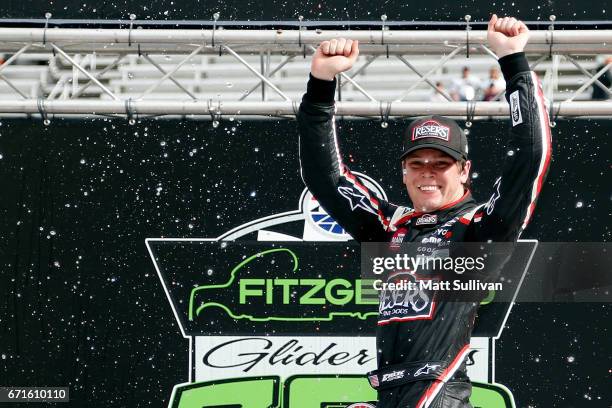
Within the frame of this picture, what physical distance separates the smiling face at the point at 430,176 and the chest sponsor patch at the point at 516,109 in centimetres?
31

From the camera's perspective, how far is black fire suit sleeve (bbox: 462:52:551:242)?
2484 mm

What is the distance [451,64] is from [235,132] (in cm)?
480

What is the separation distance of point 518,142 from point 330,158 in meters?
0.56

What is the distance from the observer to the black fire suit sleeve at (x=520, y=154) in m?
2.48

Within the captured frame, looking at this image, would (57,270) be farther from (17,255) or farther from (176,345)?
(176,345)

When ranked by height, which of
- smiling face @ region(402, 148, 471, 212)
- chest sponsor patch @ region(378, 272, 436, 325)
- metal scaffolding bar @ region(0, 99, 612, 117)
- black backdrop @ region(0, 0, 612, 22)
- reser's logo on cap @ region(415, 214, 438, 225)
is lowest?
chest sponsor patch @ region(378, 272, 436, 325)

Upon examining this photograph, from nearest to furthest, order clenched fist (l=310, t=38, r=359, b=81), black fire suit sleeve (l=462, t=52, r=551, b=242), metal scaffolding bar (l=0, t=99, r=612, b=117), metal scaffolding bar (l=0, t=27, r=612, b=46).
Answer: black fire suit sleeve (l=462, t=52, r=551, b=242) < clenched fist (l=310, t=38, r=359, b=81) < metal scaffolding bar (l=0, t=27, r=612, b=46) < metal scaffolding bar (l=0, t=99, r=612, b=117)

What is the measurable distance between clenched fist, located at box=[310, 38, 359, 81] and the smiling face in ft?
1.15

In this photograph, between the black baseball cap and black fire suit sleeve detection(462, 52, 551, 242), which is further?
the black baseball cap

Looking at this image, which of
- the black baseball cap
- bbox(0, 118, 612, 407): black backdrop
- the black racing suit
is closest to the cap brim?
the black baseball cap

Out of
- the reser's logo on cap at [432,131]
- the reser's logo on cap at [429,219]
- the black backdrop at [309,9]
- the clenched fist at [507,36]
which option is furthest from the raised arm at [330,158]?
the black backdrop at [309,9]

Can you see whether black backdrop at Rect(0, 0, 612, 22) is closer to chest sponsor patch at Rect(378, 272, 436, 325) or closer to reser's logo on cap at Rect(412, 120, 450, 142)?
reser's logo on cap at Rect(412, 120, 450, 142)

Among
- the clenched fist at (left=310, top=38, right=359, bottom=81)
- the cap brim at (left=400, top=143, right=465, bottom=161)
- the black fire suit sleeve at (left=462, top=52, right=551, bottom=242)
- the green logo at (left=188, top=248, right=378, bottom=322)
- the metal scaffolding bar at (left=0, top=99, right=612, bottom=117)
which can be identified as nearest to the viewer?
the black fire suit sleeve at (left=462, top=52, right=551, bottom=242)

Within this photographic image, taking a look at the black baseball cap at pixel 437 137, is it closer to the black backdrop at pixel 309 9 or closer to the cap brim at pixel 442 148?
the cap brim at pixel 442 148
